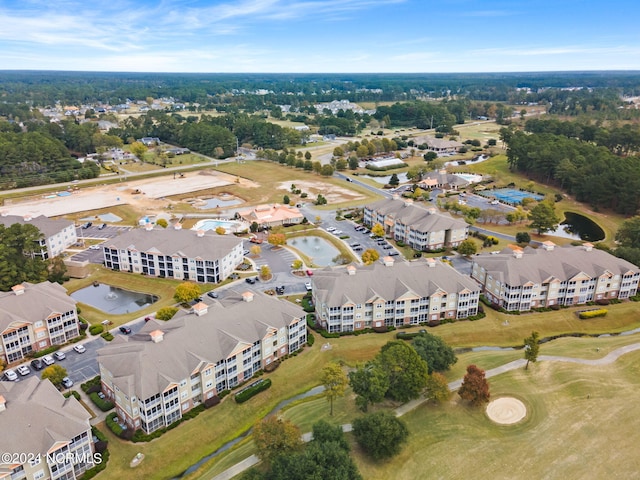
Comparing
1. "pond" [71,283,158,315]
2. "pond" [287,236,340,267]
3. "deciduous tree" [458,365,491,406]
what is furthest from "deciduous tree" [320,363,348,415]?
"pond" [287,236,340,267]

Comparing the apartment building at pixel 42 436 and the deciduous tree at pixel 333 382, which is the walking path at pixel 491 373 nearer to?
the deciduous tree at pixel 333 382

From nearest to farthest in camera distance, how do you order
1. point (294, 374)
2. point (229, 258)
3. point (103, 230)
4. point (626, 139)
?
1. point (294, 374)
2. point (229, 258)
3. point (103, 230)
4. point (626, 139)

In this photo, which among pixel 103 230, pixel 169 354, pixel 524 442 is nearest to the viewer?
pixel 524 442

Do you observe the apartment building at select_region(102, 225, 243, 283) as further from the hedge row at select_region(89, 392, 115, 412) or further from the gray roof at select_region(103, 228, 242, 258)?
the hedge row at select_region(89, 392, 115, 412)

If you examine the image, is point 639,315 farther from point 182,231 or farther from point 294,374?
point 182,231

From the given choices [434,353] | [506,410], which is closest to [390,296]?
[434,353]

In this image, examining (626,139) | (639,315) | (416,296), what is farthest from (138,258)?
(626,139)

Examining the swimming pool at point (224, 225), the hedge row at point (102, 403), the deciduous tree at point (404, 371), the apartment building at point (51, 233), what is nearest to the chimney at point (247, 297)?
the deciduous tree at point (404, 371)

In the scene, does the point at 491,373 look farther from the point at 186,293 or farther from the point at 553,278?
the point at 186,293
